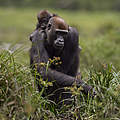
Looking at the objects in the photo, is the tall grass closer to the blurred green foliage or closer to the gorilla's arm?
the gorilla's arm

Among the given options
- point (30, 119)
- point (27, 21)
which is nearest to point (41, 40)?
point (30, 119)

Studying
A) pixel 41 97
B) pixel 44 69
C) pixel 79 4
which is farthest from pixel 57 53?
pixel 79 4

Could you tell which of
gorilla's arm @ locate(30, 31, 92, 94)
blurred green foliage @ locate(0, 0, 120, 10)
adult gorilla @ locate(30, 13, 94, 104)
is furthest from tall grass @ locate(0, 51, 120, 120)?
blurred green foliage @ locate(0, 0, 120, 10)

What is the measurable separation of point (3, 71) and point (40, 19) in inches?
48.9

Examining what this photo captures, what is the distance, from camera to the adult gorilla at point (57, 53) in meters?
3.99

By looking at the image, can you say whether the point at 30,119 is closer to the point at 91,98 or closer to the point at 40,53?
the point at 91,98

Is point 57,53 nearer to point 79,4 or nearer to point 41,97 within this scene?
point 41,97

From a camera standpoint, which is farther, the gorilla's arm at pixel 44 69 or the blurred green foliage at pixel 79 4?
the blurred green foliage at pixel 79 4

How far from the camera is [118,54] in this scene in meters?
9.77

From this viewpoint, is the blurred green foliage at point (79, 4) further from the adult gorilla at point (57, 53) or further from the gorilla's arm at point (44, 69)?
the gorilla's arm at point (44, 69)

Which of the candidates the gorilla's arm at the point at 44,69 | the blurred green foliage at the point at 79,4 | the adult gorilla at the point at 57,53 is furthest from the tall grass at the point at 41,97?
the blurred green foliage at the point at 79,4

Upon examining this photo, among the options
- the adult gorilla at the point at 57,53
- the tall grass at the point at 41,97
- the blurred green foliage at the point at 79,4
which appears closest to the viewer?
the tall grass at the point at 41,97

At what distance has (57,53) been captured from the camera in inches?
165

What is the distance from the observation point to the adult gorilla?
3.99 meters
